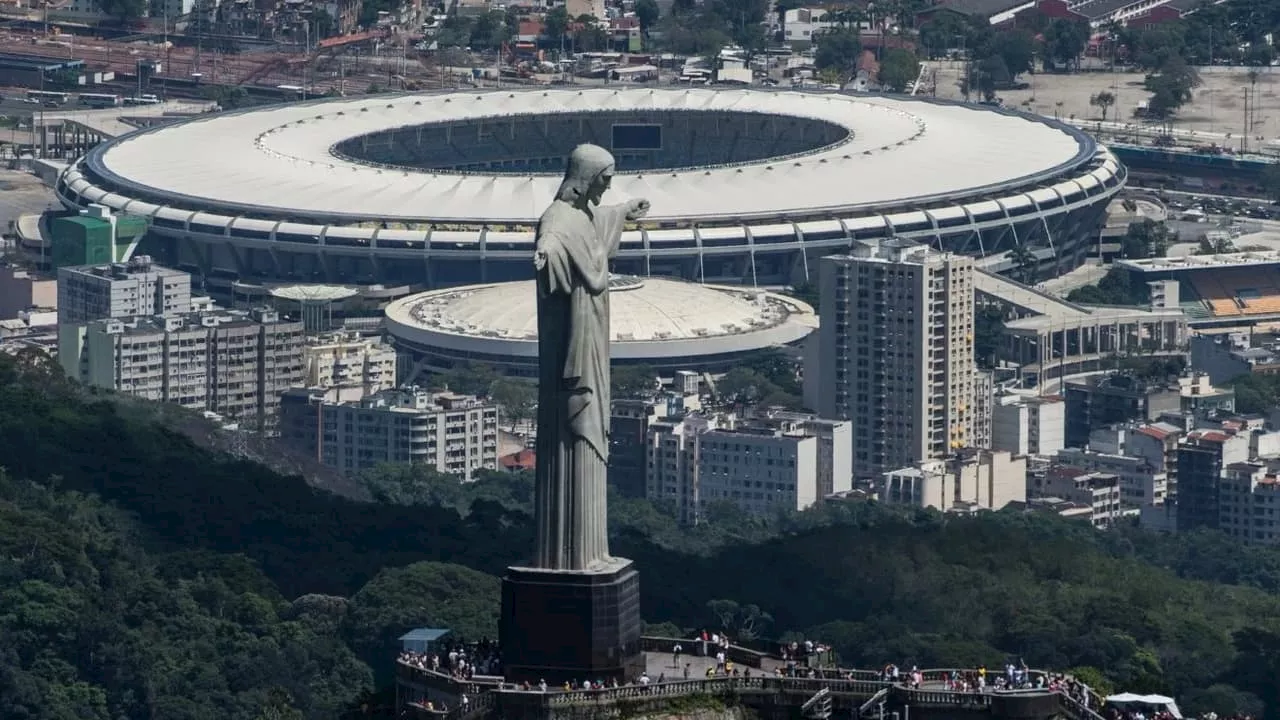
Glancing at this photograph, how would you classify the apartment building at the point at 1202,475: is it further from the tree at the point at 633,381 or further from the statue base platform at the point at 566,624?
the statue base platform at the point at 566,624

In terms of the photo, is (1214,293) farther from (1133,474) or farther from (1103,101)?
(1103,101)

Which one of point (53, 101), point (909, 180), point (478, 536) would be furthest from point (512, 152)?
point (478, 536)

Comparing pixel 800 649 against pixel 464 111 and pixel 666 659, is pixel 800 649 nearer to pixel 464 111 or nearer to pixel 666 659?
pixel 666 659

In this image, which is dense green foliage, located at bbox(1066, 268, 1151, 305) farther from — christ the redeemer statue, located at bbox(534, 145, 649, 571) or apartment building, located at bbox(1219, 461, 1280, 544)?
christ the redeemer statue, located at bbox(534, 145, 649, 571)

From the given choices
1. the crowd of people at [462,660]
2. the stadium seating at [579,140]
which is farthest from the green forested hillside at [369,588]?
the stadium seating at [579,140]

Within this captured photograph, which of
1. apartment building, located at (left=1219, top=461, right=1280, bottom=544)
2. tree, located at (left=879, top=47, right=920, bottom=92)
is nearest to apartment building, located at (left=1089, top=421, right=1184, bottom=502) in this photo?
apartment building, located at (left=1219, top=461, right=1280, bottom=544)

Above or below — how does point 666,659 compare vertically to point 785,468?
above
